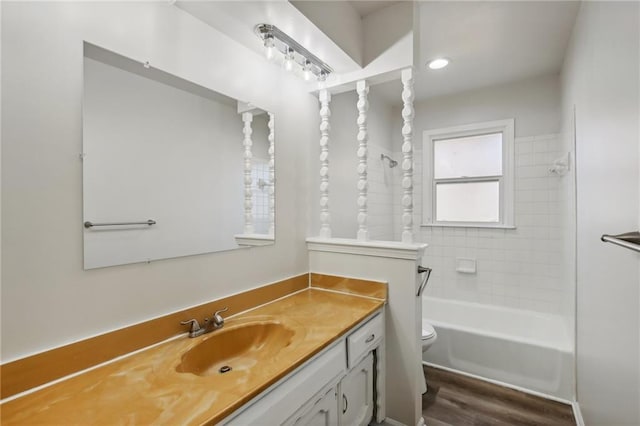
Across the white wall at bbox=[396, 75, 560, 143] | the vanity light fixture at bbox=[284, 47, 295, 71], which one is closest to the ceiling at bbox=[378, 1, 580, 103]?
the white wall at bbox=[396, 75, 560, 143]

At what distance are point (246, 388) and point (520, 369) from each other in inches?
89.4

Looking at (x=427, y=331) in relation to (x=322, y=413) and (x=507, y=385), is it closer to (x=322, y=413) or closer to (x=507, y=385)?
(x=507, y=385)

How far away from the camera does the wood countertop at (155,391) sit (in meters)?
0.76

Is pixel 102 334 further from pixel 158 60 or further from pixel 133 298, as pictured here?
pixel 158 60

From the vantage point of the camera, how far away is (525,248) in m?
2.81

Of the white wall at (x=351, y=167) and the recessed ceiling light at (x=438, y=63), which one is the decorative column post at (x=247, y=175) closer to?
the white wall at (x=351, y=167)

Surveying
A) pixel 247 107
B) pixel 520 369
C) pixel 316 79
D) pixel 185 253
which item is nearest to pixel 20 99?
pixel 185 253

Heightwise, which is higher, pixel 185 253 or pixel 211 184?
pixel 211 184

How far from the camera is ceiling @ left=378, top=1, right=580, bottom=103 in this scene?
71.1 inches

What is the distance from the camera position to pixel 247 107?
5.27ft

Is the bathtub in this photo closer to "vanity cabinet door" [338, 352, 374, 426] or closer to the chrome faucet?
"vanity cabinet door" [338, 352, 374, 426]

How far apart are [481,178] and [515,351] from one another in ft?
5.35

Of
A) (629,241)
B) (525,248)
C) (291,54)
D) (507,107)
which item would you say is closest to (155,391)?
(629,241)

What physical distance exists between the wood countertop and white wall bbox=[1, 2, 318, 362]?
138mm
